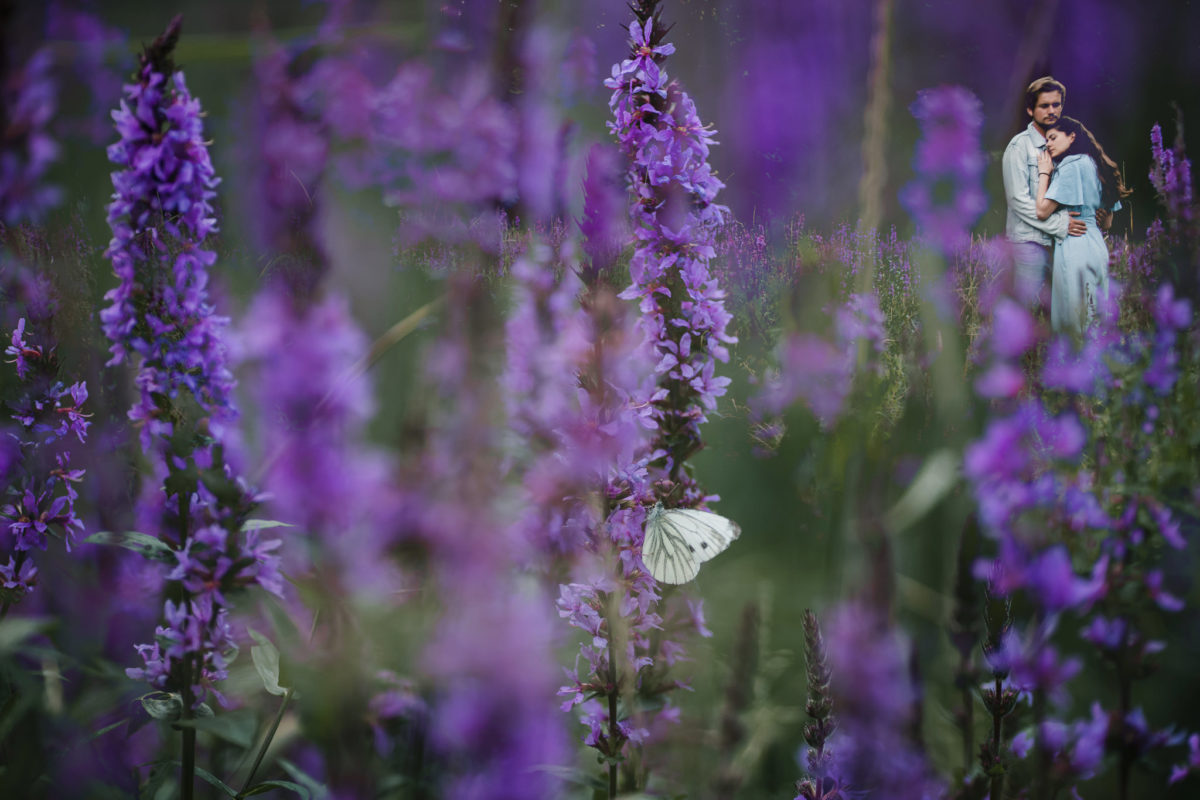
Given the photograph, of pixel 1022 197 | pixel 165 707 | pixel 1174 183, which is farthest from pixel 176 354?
pixel 1174 183

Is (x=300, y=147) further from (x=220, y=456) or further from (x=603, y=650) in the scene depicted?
(x=603, y=650)

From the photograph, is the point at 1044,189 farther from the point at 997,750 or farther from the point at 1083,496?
the point at 997,750

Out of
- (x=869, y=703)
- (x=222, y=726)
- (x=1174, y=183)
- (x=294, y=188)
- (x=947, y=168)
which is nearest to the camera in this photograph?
(x=294, y=188)

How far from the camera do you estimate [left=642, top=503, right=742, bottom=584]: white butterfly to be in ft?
4.23

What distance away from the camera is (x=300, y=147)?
0.71m

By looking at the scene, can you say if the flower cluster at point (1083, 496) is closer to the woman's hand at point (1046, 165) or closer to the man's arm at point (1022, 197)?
the man's arm at point (1022, 197)

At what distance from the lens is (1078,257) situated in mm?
1641

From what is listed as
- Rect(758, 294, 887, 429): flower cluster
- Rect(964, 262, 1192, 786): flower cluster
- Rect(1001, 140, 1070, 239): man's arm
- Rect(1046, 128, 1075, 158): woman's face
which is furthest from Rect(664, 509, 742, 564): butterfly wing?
Rect(1046, 128, 1075, 158): woman's face

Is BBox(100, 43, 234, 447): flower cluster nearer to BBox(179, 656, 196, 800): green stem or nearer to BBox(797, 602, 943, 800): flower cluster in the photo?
BBox(179, 656, 196, 800): green stem

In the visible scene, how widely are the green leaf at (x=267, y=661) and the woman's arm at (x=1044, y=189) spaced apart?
169cm

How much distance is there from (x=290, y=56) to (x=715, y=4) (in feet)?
3.15

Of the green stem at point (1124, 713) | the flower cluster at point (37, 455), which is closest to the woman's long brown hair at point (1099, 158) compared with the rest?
the green stem at point (1124, 713)

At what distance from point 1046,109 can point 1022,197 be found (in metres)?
0.20

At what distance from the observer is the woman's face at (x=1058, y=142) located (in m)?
1.67
